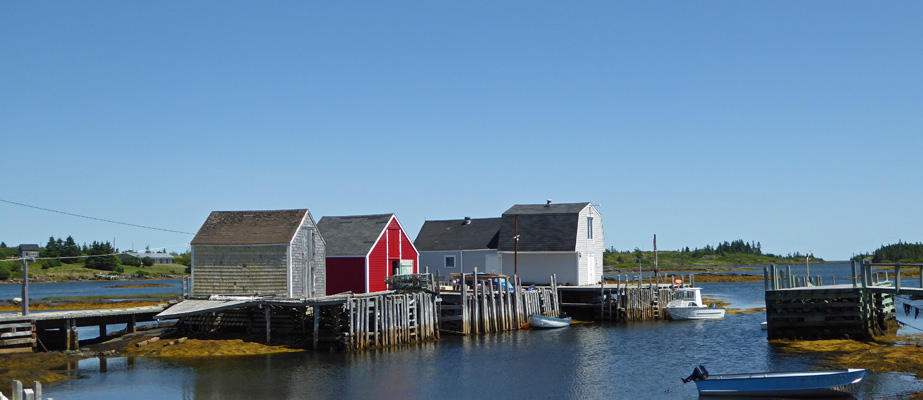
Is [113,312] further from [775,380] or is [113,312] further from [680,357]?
[775,380]

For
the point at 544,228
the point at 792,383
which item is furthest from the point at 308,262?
the point at 792,383

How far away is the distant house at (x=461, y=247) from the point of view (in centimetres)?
5853

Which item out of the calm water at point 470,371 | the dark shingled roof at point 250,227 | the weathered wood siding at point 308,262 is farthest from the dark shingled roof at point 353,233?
the calm water at point 470,371

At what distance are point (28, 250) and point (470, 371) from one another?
2111cm

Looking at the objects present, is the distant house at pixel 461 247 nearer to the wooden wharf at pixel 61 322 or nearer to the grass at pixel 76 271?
the wooden wharf at pixel 61 322

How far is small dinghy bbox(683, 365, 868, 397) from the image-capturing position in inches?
953

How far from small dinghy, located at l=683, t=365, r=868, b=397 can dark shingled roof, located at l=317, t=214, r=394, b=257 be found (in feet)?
82.6

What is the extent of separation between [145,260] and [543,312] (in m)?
123

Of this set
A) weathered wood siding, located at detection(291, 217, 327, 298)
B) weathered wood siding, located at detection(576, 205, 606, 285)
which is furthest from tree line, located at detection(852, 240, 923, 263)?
weathered wood siding, located at detection(291, 217, 327, 298)

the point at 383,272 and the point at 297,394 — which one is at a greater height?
the point at 383,272

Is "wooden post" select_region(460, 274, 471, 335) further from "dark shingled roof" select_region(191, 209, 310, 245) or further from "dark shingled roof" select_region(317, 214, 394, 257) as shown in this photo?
"dark shingled roof" select_region(191, 209, 310, 245)

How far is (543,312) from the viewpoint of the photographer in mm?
50094

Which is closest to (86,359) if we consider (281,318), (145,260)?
(281,318)

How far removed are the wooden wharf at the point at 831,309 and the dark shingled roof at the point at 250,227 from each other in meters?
22.9
